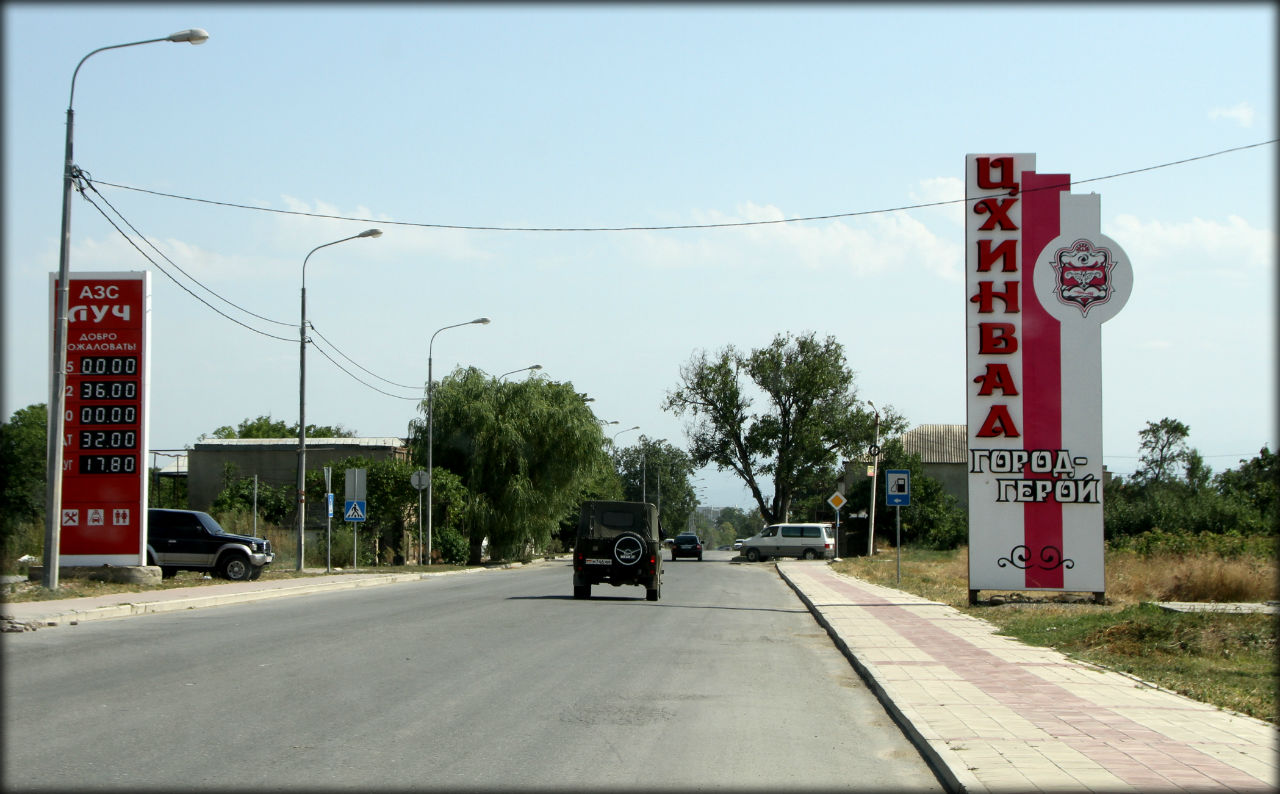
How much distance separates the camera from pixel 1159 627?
46.6 ft

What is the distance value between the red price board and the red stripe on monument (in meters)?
18.5

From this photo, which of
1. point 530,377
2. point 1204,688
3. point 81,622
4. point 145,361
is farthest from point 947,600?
point 530,377

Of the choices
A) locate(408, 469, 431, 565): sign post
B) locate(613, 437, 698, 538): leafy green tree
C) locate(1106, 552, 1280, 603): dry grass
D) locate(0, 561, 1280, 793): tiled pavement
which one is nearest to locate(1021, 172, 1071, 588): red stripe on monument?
locate(1106, 552, 1280, 603): dry grass

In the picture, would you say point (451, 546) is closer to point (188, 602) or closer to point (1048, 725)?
point (188, 602)

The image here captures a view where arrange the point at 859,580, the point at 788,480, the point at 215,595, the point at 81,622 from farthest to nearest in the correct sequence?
the point at 788,480 < the point at 859,580 < the point at 215,595 < the point at 81,622

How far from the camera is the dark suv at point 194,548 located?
1100 inches

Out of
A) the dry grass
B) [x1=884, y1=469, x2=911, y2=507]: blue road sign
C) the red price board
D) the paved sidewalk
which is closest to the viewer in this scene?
the paved sidewalk

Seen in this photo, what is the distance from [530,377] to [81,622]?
34665 mm

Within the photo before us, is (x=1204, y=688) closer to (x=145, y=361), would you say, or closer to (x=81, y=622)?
(x=81, y=622)

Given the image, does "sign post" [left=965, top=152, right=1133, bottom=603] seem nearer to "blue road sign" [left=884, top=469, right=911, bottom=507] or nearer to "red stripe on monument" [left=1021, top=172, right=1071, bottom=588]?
"red stripe on monument" [left=1021, top=172, right=1071, bottom=588]

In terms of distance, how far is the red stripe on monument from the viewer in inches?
851

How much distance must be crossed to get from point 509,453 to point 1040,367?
28920 mm

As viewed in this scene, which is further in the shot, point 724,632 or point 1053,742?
point 724,632

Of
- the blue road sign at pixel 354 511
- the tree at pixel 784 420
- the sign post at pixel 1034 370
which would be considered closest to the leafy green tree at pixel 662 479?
the tree at pixel 784 420
